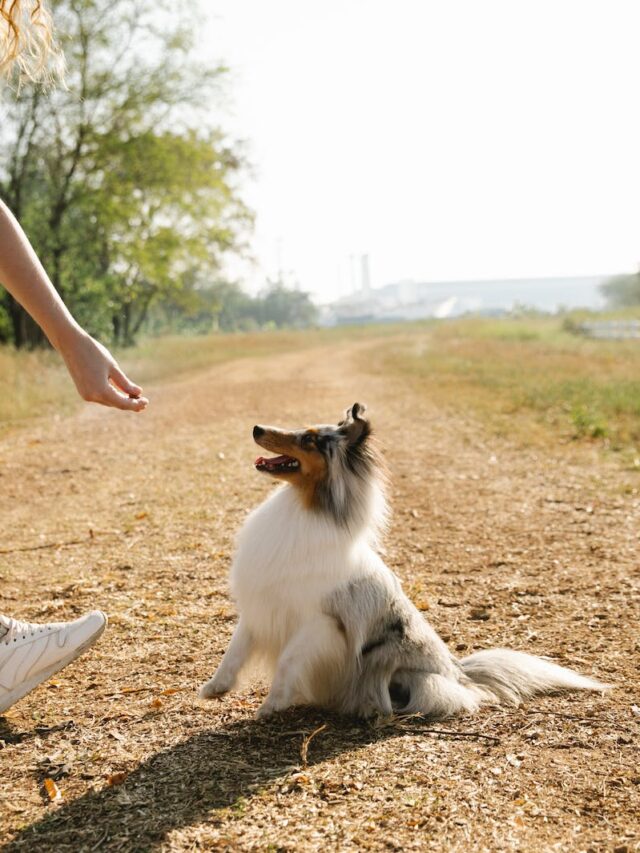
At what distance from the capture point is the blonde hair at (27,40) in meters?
2.77

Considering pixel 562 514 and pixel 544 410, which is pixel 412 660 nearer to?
pixel 562 514

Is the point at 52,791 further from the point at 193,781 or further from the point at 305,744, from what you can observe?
the point at 305,744

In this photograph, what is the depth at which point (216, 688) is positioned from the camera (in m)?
3.78

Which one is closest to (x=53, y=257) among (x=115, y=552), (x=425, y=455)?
(x=425, y=455)

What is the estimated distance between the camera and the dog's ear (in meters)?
3.83

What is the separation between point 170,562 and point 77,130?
75.0 ft

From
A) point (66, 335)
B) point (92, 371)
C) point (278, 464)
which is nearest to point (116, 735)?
point (278, 464)

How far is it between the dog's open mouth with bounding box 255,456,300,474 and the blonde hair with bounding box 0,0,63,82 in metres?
1.67

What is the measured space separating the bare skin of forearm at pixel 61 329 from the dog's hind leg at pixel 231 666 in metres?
1.34

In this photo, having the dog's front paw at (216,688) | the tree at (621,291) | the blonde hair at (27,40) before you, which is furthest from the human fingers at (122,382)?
the tree at (621,291)

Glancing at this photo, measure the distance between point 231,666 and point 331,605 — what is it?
53 cm

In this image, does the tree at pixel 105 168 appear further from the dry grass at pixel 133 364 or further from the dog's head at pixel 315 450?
the dog's head at pixel 315 450

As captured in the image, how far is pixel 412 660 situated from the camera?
150 inches

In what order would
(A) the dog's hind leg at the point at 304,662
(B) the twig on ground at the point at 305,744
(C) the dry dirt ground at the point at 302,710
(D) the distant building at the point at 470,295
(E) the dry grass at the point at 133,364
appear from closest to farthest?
(C) the dry dirt ground at the point at 302,710 < (B) the twig on ground at the point at 305,744 < (A) the dog's hind leg at the point at 304,662 < (E) the dry grass at the point at 133,364 < (D) the distant building at the point at 470,295
